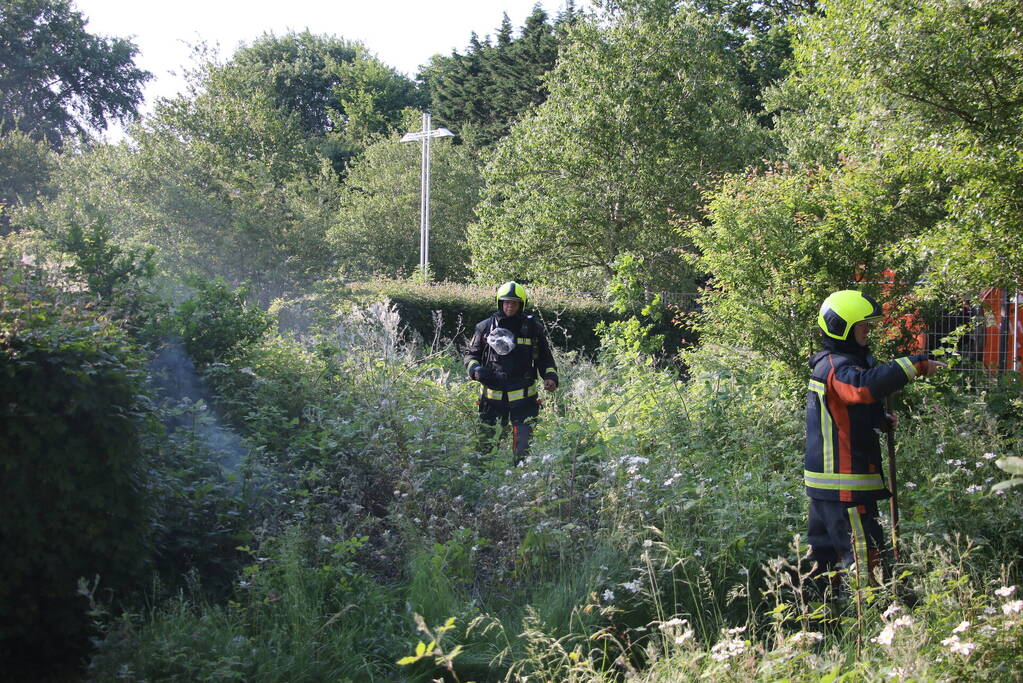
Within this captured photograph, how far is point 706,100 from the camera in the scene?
20328 millimetres

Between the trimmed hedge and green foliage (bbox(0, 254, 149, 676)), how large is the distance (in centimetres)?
863

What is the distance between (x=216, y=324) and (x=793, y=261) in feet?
16.2

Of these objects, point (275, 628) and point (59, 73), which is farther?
point (59, 73)

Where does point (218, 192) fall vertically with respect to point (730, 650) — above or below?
above

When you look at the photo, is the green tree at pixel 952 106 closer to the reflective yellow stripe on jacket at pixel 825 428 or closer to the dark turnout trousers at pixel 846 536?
the reflective yellow stripe on jacket at pixel 825 428

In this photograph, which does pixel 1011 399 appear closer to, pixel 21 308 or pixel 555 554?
pixel 555 554

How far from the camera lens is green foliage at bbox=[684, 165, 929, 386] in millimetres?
7590

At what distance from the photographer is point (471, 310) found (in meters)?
14.7

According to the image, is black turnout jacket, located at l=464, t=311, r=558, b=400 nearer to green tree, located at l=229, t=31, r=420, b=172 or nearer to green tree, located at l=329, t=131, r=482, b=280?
green tree, located at l=329, t=131, r=482, b=280

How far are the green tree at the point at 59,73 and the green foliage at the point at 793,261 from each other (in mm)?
36742

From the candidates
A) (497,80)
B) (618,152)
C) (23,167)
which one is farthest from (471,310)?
(497,80)

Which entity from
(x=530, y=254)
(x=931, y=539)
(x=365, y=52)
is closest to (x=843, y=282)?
(x=931, y=539)

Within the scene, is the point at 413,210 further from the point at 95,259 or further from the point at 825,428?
the point at 825,428

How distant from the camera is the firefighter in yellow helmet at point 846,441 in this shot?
13.3ft
